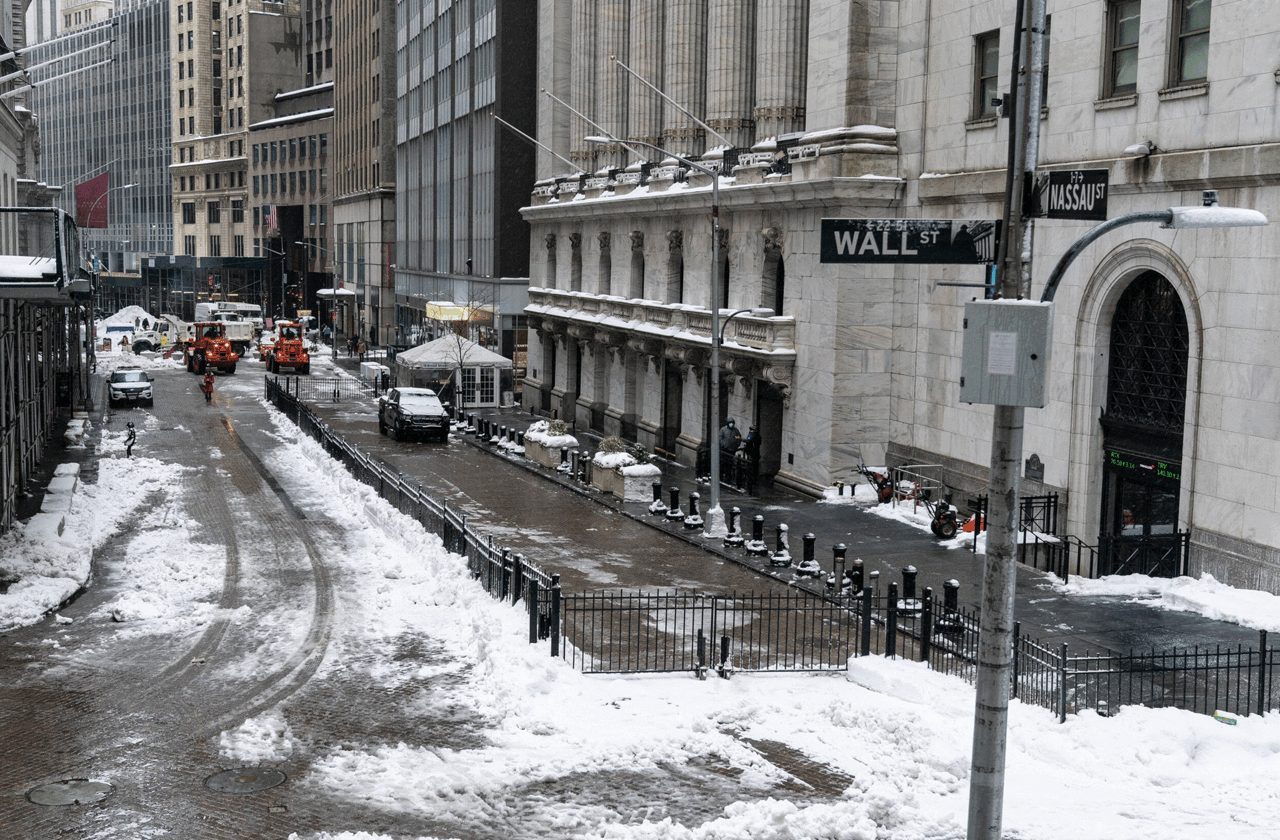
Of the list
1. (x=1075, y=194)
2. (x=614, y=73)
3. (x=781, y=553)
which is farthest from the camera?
(x=614, y=73)

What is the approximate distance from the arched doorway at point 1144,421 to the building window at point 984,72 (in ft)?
23.0

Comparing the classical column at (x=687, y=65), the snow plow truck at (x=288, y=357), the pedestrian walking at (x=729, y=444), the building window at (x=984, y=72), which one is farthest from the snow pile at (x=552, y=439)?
the snow plow truck at (x=288, y=357)

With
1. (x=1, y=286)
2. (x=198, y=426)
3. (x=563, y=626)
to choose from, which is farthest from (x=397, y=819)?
(x=198, y=426)

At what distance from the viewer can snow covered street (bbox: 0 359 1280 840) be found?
41.3ft

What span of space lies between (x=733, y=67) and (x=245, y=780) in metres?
31.3

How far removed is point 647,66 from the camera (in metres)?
47.0

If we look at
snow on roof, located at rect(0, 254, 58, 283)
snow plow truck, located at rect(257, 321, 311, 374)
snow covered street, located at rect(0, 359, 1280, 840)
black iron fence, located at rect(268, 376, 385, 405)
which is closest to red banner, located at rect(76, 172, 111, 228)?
black iron fence, located at rect(268, 376, 385, 405)

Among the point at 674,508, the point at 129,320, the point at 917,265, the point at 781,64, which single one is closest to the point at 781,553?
the point at 674,508

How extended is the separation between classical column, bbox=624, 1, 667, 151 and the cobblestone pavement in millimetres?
23103

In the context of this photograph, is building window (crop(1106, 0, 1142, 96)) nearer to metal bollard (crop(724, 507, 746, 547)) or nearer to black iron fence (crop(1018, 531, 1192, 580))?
black iron fence (crop(1018, 531, 1192, 580))

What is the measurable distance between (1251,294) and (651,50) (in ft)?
94.8

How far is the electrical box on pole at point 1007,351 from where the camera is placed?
8977mm

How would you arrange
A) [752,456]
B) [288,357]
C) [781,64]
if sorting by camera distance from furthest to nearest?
1. [288,357]
2. [781,64]
3. [752,456]

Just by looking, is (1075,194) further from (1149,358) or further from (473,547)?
(1149,358)
